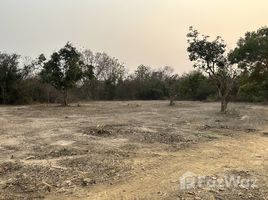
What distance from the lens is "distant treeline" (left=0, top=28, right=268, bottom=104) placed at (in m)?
27.3

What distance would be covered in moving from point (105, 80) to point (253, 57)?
18571 mm

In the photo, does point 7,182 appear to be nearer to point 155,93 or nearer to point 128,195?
point 128,195

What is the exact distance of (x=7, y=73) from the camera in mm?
29891

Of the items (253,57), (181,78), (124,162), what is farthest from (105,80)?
(124,162)

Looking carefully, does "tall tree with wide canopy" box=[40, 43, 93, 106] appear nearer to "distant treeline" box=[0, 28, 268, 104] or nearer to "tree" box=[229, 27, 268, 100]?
"distant treeline" box=[0, 28, 268, 104]

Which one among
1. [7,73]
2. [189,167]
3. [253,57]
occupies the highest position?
[253,57]

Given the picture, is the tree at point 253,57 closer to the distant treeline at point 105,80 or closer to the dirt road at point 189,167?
the distant treeline at point 105,80

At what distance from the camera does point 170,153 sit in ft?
29.0

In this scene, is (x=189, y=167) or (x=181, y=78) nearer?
(x=189, y=167)

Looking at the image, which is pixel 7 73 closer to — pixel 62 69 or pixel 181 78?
pixel 62 69

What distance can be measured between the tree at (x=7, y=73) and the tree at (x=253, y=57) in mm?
15693

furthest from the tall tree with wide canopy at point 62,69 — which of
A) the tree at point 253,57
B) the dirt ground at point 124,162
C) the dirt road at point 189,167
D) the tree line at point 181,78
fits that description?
the dirt road at point 189,167

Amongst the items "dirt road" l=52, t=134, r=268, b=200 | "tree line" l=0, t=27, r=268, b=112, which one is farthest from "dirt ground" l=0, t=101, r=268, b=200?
"tree line" l=0, t=27, r=268, b=112

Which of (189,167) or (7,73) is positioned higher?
(7,73)
